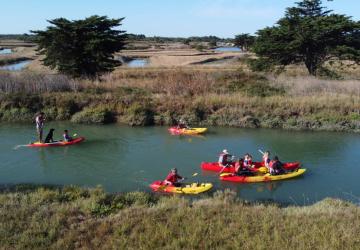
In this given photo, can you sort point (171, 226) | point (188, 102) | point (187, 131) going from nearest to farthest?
point (171, 226) → point (187, 131) → point (188, 102)

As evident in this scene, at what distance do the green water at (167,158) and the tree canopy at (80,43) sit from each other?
8.86 meters

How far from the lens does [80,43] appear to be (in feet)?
114

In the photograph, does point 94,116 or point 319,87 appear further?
point 319,87

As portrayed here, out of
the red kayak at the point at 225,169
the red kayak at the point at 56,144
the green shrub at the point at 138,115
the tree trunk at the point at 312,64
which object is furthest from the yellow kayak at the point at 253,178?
the tree trunk at the point at 312,64

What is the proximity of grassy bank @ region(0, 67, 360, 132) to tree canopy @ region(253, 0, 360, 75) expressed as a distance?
16.8 ft

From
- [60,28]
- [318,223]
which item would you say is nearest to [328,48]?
[60,28]

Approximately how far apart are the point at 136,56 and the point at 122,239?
73935 mm

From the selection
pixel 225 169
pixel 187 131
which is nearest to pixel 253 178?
pixel 225 169

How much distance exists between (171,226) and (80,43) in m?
27.8

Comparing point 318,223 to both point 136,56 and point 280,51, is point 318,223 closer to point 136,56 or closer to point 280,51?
point 280,51

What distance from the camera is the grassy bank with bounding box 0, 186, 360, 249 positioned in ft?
28.3

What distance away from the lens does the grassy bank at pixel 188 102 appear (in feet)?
88.3

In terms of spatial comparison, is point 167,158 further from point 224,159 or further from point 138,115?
point 138,115

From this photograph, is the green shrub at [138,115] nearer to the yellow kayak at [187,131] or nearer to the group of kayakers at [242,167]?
the yellow kayak at [187,131]
